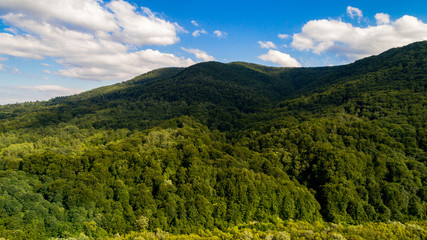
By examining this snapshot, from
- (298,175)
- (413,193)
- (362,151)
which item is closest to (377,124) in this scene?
(362,151)

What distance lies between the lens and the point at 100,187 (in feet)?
200

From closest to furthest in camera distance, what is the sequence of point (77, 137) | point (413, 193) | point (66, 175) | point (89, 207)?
point (89, 207)
point (66, 175)
point (413, 193)
point (77, 137)

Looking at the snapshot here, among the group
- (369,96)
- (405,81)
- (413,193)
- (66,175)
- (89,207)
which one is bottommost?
(413,193)

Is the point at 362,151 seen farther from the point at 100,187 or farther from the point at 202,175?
the point at 100,187

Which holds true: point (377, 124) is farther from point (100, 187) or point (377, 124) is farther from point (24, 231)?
point (24, 231)

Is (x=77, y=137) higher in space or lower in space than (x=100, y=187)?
higher

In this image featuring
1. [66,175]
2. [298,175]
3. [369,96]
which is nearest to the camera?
[66,175]

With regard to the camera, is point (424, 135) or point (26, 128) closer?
point (424, 135)

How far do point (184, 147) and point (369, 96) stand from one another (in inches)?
5226

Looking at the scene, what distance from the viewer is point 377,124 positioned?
106375 mm

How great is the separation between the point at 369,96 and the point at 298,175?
98.9m

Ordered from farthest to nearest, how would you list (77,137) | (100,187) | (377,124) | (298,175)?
(77,137) < (377,124) < (298,175) < (100,187)

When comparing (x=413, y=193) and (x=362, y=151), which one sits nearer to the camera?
(x=413, y=193)

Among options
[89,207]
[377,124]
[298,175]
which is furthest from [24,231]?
[377,124]
